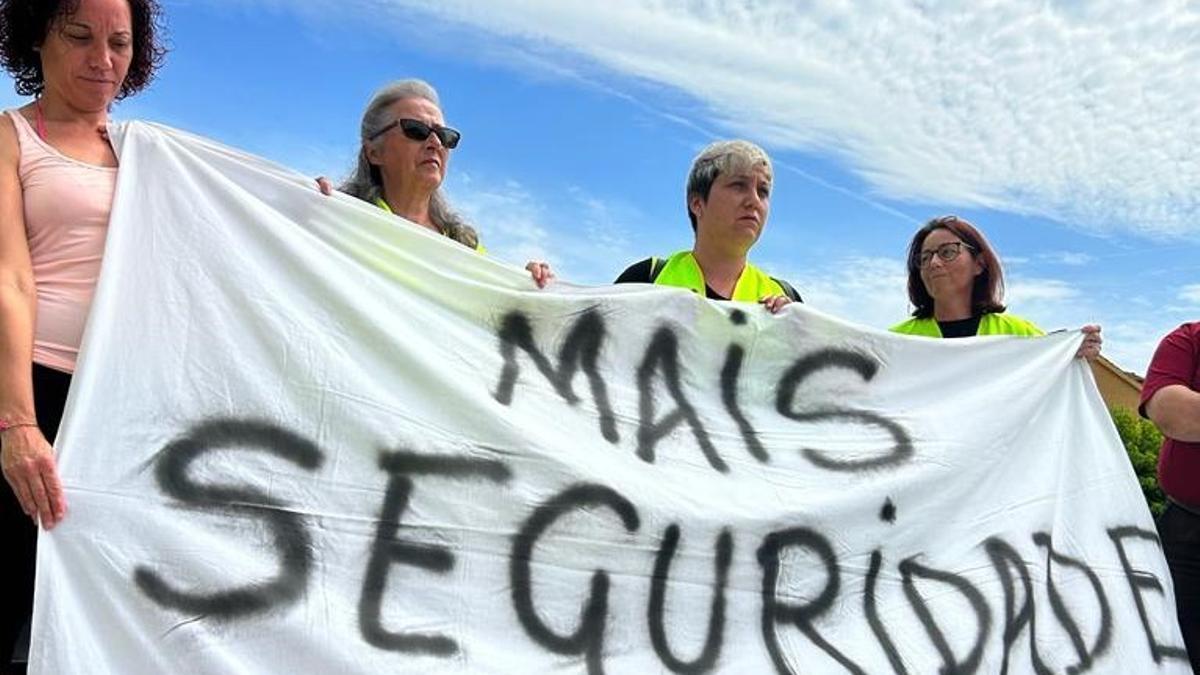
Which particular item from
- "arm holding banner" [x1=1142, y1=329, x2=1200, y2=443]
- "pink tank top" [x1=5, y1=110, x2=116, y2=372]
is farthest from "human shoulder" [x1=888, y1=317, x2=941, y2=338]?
"pink tank top" [x1=5, y1=110, x2=116, y2=372]

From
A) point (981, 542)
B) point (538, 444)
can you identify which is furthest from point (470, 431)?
point (981, 542)

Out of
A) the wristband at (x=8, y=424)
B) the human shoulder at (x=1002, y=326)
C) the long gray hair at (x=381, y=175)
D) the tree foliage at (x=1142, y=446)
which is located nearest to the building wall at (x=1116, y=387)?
the tree foliage at (x=1142, y=446)

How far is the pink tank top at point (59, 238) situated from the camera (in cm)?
229

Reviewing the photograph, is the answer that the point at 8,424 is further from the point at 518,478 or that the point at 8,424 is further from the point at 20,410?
the point at 518,478

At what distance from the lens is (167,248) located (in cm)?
251

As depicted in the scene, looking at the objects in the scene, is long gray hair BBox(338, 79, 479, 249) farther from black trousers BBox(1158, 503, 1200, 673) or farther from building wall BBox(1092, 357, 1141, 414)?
building wall BBox(1092, 357, 1141, 414)

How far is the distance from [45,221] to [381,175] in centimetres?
112

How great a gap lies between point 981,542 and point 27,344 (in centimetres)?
258

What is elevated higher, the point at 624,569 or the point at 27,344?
the point at 27,344

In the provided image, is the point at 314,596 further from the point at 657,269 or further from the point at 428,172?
the point at 657,269

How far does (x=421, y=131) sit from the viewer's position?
10.3 ft

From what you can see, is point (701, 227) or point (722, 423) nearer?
point (722, 423)

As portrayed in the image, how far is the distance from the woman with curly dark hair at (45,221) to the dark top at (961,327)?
2.77m

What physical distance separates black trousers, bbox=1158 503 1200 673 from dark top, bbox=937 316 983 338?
85 cm
